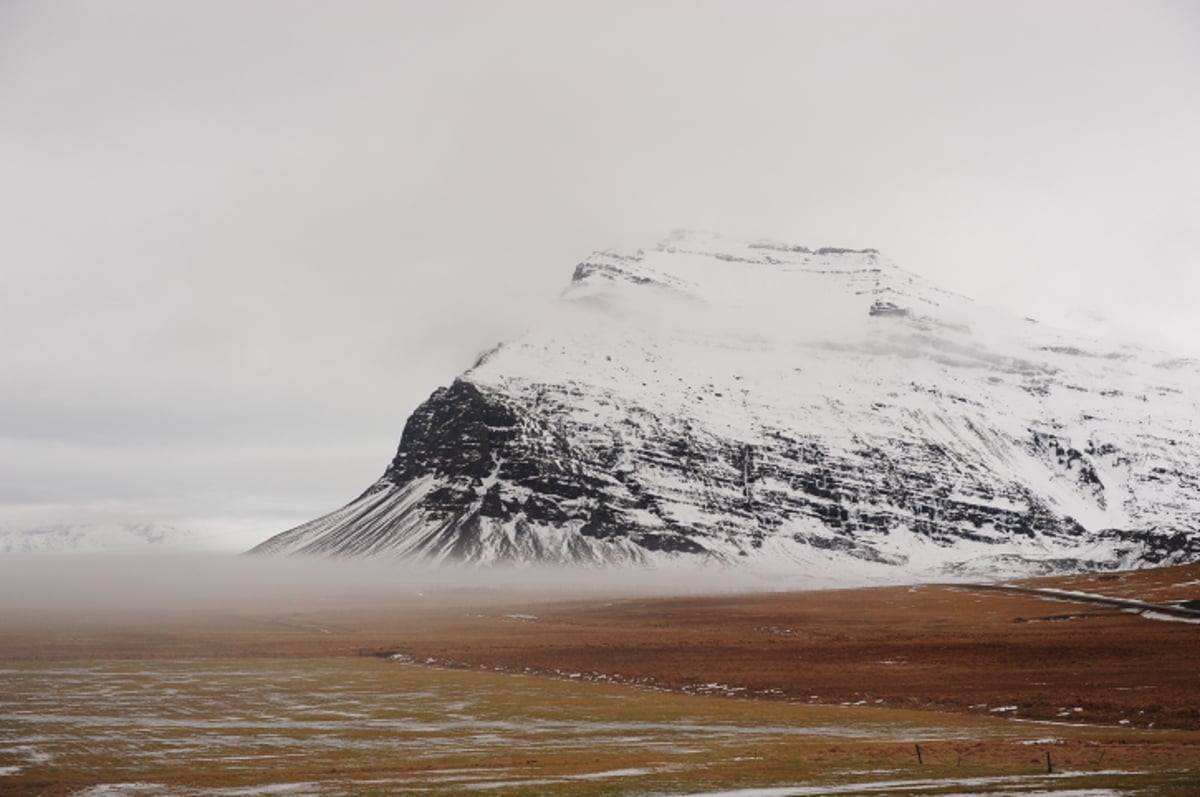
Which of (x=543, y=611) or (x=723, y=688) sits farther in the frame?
(x=543, y=611)

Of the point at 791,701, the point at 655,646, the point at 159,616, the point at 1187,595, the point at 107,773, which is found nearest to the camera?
the point at 107,773

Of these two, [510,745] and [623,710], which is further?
[623,710]

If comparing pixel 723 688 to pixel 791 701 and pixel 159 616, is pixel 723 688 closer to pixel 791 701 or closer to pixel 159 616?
pixel 791 701

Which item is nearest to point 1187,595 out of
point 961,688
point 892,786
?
point 961,688

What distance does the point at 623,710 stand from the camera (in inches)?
2357

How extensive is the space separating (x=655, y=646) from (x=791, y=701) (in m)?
39.2

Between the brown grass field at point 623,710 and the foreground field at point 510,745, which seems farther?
the brown grass field at point 623,710

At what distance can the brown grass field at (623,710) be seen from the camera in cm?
3575

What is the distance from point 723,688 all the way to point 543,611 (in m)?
123

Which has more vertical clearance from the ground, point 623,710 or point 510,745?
point 510,745

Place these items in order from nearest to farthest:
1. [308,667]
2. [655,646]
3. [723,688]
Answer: [723,688] → [308,667] → [655,646]

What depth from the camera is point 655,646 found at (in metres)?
104

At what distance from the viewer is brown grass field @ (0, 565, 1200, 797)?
3575 cm

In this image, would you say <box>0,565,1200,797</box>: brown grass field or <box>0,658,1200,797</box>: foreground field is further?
<box>0,565,1200,797</box>: brown grass field
